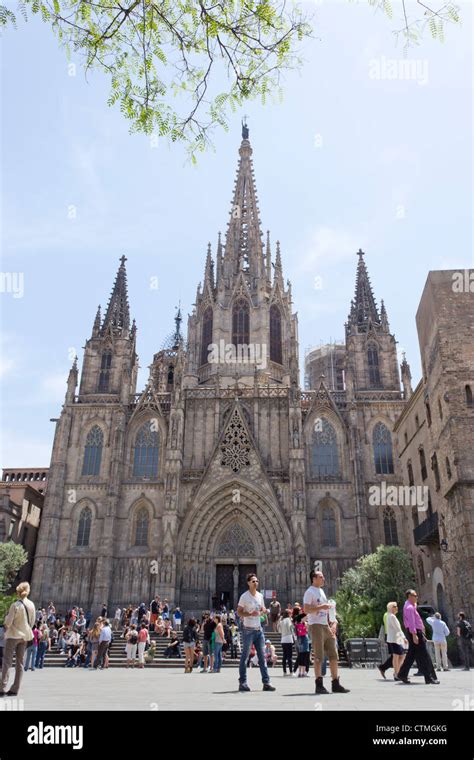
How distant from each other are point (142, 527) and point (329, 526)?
38.2 feet

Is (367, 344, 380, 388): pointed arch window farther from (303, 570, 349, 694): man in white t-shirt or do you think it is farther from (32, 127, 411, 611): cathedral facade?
(303, 570, 349, 694): man in white t-shirt

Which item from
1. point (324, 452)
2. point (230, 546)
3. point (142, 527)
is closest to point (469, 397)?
point (324, 452)

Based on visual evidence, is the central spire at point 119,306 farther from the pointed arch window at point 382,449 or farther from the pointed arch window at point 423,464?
the pointed arch window at point 423,464

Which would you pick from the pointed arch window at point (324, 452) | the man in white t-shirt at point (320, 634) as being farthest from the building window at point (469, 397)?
the pointed arch window at point (324, 452)

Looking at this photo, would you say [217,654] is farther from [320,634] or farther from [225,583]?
[225,583]

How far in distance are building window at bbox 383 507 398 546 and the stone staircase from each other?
448 inches

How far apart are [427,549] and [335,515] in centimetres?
937

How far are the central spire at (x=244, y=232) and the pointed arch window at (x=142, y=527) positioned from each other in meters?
21.1

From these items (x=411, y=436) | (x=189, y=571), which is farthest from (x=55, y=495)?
(x=411, y=436)

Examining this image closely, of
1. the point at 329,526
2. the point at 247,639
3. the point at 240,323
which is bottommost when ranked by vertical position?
the point at 247,639

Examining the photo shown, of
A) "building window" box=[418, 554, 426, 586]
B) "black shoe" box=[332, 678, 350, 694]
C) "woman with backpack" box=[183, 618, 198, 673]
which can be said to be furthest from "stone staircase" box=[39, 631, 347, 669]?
"black shoe" box=[332, 678, 350, 694]

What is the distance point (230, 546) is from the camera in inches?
1393

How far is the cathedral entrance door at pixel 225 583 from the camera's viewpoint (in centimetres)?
3438
